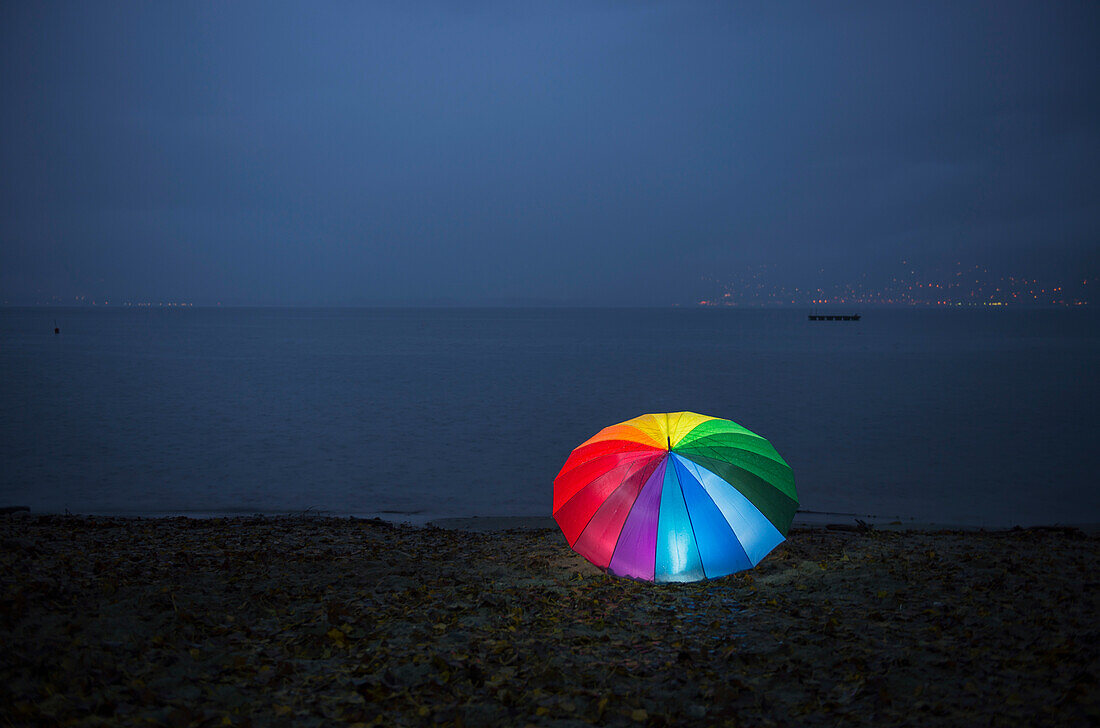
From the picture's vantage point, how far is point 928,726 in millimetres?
4895

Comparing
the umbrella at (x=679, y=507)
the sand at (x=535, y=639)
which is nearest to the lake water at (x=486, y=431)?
the sand at (x=535, y=639)

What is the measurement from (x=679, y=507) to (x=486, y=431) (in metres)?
21.0

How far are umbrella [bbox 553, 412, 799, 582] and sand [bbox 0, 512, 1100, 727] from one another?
580mm

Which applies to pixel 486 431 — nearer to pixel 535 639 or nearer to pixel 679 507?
pixel 679 507

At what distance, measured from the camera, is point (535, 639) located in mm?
6531

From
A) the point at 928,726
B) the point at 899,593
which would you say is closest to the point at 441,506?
the point at 899,593

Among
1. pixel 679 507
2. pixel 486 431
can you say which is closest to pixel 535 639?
pixel 679 507

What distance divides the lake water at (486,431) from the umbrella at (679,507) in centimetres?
866

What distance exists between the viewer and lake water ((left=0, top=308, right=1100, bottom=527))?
17641 mm

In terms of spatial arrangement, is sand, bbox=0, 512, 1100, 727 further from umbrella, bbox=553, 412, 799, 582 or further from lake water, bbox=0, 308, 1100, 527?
lake water, bbox=0, 308, 1100, 527

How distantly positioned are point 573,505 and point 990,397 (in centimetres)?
3754

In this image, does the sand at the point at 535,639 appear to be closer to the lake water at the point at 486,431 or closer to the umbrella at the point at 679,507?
the umbrella at the point at 679,507

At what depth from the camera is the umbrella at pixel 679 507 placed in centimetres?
764

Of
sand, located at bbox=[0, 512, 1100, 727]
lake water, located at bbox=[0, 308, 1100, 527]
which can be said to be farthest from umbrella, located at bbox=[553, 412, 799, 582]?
lake water, located at bbox=[0, 308, 1100, 527]
